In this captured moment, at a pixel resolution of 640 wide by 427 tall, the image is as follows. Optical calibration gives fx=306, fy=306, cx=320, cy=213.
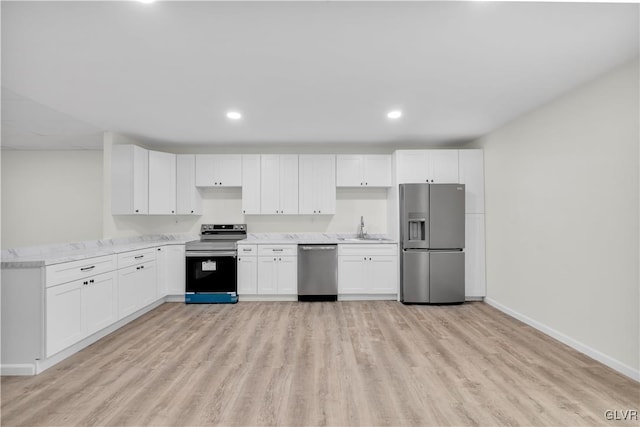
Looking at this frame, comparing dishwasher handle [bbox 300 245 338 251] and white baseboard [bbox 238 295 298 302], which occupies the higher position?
dishwasher handle [bbox 300 245 338 251]

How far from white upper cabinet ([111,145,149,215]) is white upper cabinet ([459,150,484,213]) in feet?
15.4

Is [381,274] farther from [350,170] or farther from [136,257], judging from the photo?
[136,257]

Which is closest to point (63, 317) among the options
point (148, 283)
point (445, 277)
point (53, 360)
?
point (53, 360)

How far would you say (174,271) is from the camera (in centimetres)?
458

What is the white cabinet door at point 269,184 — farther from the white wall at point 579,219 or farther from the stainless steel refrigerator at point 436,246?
the white wall at point 579,219

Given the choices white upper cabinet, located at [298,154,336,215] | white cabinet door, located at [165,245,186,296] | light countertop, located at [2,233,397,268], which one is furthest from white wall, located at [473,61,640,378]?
white cabinet door, located at [165,245,186,296]

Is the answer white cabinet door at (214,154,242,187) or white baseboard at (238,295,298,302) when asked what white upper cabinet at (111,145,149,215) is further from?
white baseboard at (238,295,298,302)

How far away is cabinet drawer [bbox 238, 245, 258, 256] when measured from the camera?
462cm

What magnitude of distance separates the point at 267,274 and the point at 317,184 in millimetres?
1608

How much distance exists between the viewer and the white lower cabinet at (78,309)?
259 centimetres

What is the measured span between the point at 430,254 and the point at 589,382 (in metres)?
2.23

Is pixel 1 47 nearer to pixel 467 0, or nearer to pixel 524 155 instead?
pixel 467 0

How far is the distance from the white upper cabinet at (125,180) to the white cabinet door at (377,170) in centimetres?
337

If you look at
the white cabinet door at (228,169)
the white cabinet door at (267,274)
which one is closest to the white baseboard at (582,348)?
the white cabinet door at (267,274)
